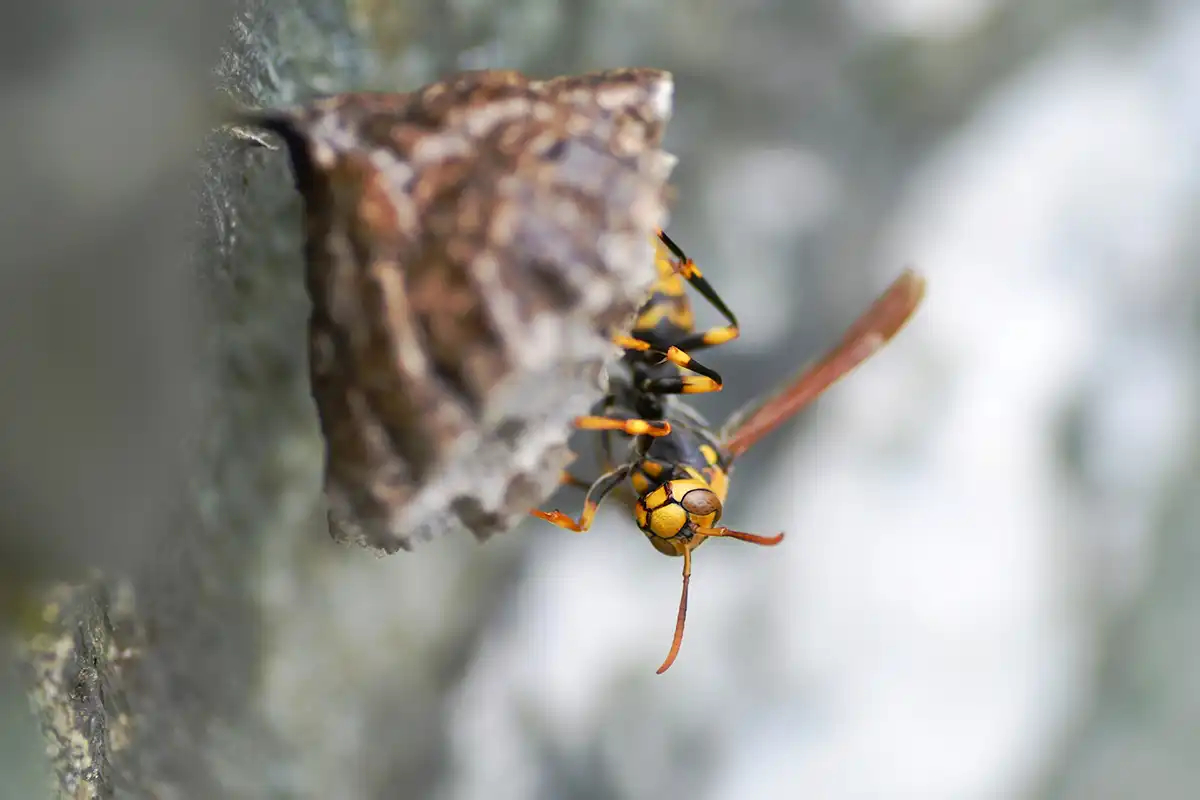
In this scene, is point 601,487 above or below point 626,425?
below

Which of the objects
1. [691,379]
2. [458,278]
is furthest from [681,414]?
[458,278]

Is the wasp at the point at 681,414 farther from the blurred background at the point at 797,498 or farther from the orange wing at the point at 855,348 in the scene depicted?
the blurred background at the point at 797,498

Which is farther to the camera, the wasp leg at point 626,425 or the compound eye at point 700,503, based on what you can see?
the compound eye at point 700,503

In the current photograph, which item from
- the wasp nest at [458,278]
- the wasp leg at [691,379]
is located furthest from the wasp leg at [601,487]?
the wasp nest at [458,278]

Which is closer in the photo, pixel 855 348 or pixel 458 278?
pixel 458 278

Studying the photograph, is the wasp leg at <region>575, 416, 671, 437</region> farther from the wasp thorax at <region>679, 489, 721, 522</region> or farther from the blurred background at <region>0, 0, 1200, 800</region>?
the blurred background at <region>0, 0, 1200, 800</region>

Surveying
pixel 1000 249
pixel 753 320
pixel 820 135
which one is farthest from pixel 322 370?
pixel 1000 249

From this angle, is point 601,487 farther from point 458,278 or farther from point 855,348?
point 458,278
